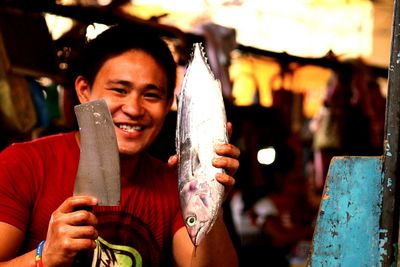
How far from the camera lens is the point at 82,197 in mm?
1825

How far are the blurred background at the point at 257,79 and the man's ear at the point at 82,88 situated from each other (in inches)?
16.5

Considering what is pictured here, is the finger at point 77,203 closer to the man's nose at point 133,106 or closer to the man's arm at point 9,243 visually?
the man's arm at point 9,243

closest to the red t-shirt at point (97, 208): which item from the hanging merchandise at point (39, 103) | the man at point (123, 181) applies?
the man at point (123, 181)

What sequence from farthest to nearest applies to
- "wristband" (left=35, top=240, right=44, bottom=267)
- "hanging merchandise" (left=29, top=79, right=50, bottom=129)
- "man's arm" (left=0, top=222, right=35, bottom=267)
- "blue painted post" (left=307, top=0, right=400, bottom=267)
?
"hanging merchandise" (left=29, top=79, right=50, bottom=129) < "man's arm" (left=0, top=222, right=35, bottom=267) < "wristband" (left=35, top=240, right=44, bottom=267) < "blue painted post" (left=307, top=0, right=400, bottom=267)

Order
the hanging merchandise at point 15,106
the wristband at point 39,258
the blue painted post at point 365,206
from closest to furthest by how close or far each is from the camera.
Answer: the blue painted post at point 365,206 → the wristband at point 39,258 → the hanging merchandise at point 15,106

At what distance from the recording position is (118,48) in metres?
2.39

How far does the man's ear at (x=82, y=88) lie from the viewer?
246cm

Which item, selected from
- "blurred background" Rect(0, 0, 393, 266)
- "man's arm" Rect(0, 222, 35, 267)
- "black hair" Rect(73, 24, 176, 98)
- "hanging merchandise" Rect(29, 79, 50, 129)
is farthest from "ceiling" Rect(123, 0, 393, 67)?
"man's arm" Rect(0, 222, 35, 267)

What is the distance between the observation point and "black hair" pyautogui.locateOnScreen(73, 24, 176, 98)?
239 cm

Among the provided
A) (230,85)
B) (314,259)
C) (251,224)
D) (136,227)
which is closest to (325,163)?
(251,224)

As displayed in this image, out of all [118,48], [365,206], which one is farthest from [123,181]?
[365,206]

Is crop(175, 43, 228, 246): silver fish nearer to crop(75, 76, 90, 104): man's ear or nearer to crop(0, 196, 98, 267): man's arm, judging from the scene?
crop(0, 196, 98, 267): man's arm

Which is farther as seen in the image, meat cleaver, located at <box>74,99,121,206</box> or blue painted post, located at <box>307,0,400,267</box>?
meat cleaver, located at <box>74,99,121,206</box>

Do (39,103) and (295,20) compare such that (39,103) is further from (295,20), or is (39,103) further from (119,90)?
(295,20)
